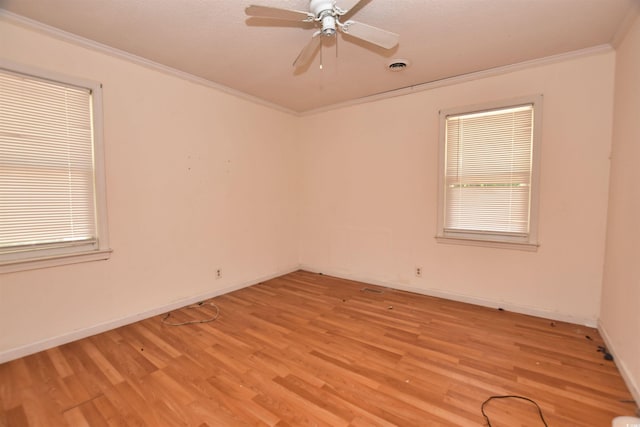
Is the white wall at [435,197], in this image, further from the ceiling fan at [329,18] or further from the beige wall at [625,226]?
the ceiling fan at [329,18]

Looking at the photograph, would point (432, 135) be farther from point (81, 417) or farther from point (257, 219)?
point (81, 417)

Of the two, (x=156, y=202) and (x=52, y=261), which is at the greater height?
(x=156, y=202)

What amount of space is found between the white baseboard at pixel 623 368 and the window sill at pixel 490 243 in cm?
87

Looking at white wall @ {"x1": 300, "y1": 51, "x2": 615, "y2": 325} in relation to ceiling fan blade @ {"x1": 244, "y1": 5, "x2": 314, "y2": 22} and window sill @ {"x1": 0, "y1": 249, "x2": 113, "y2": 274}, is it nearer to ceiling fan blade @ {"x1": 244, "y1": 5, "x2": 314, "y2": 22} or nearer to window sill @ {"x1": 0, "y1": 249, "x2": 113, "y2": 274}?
ceiling fan blade @ {"x1": 244, "y1": 5, "x2": 314, "y2": 22}

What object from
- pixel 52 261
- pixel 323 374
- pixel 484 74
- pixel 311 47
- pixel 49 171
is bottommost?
pixel 323 374

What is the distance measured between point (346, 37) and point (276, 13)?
94cm

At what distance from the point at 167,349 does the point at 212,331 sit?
0.42m

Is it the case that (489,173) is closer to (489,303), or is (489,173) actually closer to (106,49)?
(489,303)

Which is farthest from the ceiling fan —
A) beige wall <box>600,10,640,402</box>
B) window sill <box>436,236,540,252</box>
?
window sill <box>436,236,540,252</box>

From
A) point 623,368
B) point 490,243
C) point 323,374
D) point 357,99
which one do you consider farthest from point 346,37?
point 623,368

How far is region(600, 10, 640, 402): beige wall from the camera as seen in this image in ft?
6.47

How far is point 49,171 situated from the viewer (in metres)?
Result: 2.45

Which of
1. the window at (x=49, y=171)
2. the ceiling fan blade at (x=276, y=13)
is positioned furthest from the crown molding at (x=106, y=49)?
the ceiling fan blade at (x=276, y=13)

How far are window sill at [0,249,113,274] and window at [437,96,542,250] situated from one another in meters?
3.65
